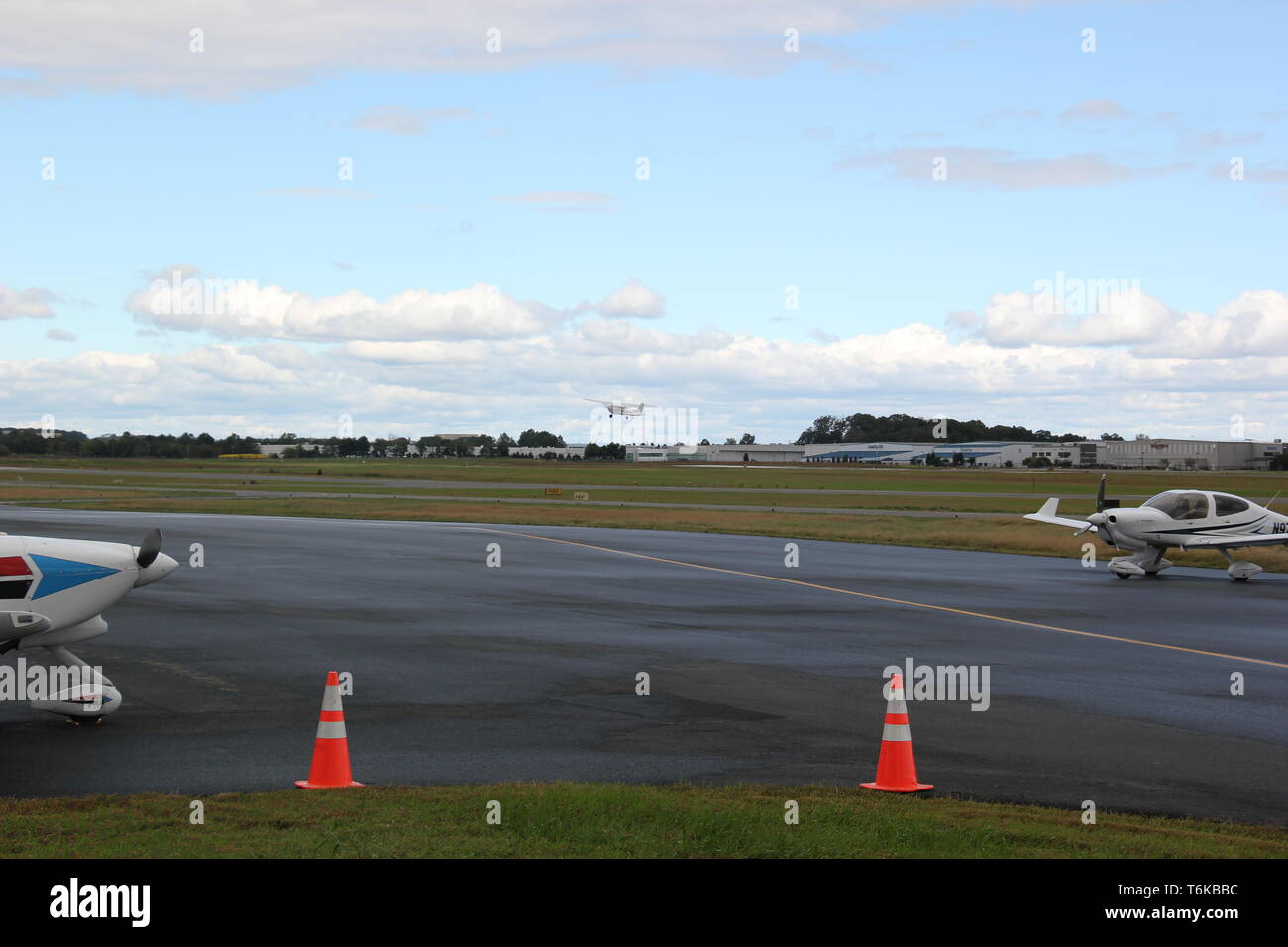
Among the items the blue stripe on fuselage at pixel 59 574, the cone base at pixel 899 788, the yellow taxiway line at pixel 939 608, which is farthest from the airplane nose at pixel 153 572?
the yellow taxiway line at pixel 939 608

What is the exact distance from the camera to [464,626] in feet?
59.8

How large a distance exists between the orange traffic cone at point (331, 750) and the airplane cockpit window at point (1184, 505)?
23.1 meters

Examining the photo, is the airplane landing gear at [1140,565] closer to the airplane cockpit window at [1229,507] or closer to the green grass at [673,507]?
the airplane cockpit window at [1229,507]

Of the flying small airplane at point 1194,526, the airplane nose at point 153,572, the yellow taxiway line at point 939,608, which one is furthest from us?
the flying small airplane at point 1194,526

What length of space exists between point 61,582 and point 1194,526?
24.4 meters

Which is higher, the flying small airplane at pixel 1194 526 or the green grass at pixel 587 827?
the flying small airplane at pixel 1194 526

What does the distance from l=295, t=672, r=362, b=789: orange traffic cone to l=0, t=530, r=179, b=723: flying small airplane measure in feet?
7.01

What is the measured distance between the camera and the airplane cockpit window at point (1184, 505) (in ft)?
90.0

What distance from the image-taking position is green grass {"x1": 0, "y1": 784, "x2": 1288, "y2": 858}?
7180 millimetres
